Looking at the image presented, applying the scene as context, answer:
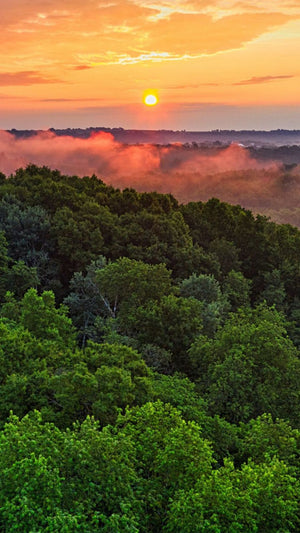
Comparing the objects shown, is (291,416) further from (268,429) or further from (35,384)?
(35,384)

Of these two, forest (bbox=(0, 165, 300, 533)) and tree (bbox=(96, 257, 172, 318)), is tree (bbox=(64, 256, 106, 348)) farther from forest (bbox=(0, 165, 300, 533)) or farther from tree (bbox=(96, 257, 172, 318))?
tree (bbox=(96, 257, 172, 318))

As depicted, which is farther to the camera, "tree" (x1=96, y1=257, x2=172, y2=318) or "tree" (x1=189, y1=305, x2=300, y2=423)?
"tree" (x1=96, y1=257, x2=172, y2=318)

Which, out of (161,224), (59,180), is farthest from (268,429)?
(59,180)

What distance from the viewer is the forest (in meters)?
15.5

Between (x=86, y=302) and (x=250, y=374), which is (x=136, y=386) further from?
(x=86, y=302)

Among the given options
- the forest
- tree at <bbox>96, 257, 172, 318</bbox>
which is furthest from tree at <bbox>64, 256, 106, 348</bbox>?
tree at <bbox>96, 257, 172, 318</bbox>

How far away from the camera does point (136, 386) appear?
77.0ft

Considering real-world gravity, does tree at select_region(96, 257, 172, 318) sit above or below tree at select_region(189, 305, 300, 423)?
above

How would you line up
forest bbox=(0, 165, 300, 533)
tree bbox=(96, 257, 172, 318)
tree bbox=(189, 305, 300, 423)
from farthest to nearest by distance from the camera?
tree bbox=(96, 257, 172, 318) → tree bbox=(189, 305, 300, 423) → forest bbox=(0, 165, 300, 533)

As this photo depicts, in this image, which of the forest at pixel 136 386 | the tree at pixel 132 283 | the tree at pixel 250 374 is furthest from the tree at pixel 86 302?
the tree at pixel 250 374

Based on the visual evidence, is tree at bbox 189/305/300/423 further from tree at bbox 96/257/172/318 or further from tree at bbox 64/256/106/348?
tree at bbox 64/256/106/348

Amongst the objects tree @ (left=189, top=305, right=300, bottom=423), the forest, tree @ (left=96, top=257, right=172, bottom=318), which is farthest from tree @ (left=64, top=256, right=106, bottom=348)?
tree @ (left=189, top=305, right=300, bottom=423)

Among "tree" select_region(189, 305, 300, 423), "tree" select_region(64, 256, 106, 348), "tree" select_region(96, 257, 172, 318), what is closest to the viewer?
"tree" select_region(189, 305, 300, 423)

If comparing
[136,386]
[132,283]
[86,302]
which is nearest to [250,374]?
[136,386]
